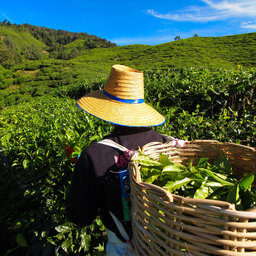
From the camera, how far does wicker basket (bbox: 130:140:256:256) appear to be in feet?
2.18

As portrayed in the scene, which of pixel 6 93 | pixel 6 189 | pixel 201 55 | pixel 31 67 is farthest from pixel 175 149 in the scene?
pixel 31 67

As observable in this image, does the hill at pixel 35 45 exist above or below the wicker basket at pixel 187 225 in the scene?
above

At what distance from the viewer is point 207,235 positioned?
2.29 feet

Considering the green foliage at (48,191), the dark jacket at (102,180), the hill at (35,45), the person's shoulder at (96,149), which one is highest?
the hill at (35,45)

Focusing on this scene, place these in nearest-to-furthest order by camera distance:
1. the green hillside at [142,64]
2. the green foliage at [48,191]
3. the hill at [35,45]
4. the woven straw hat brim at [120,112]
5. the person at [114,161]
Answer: the person at [114,161], the woven straw hat brim at [120,112], the green foliage at [48,191], the green hillside at [142,64], the hill at [35,45]

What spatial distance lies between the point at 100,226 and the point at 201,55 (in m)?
25.2

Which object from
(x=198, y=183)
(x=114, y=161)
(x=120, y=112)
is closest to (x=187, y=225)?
(x=198, y=183)

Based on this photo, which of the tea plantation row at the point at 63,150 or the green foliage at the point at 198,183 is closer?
the green foliage at the point at 198,183

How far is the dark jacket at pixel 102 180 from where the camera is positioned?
124 centimetres

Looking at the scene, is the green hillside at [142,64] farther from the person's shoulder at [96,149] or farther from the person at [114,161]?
the person's shoulder at [96,149]

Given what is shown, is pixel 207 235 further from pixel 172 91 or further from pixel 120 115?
pixel 172 91

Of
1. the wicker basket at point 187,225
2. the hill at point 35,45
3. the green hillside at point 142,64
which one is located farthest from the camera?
the hill at point 35,45

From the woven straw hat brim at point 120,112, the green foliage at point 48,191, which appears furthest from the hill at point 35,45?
the woven straw hat brim at point 120,112

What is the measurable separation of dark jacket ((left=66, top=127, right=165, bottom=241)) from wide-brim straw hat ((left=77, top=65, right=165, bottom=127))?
9 centimetres
